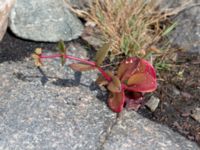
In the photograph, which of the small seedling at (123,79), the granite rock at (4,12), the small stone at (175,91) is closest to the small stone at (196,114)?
the small stone at (175,91)

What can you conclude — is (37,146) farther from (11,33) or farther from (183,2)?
(183,2)

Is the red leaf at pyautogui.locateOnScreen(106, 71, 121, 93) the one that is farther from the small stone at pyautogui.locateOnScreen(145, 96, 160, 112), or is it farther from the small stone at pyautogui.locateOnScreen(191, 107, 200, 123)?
the small stone at pyautogui.locateOnScreen(191, 107, 200, 123)

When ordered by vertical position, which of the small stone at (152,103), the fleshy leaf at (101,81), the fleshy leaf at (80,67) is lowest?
the small stone at (152,103)

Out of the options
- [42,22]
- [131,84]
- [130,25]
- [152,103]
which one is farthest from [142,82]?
[42,22]

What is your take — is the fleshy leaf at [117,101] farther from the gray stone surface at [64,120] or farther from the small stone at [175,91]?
the small stone at [175,91]

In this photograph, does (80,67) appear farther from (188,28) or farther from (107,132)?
(188,28)

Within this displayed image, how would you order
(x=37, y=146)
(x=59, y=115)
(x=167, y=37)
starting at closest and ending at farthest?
(x=37, y=146)
(x=59, y=115)
(x=167, y=37)

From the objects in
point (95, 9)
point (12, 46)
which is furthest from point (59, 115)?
point (95, 9)
